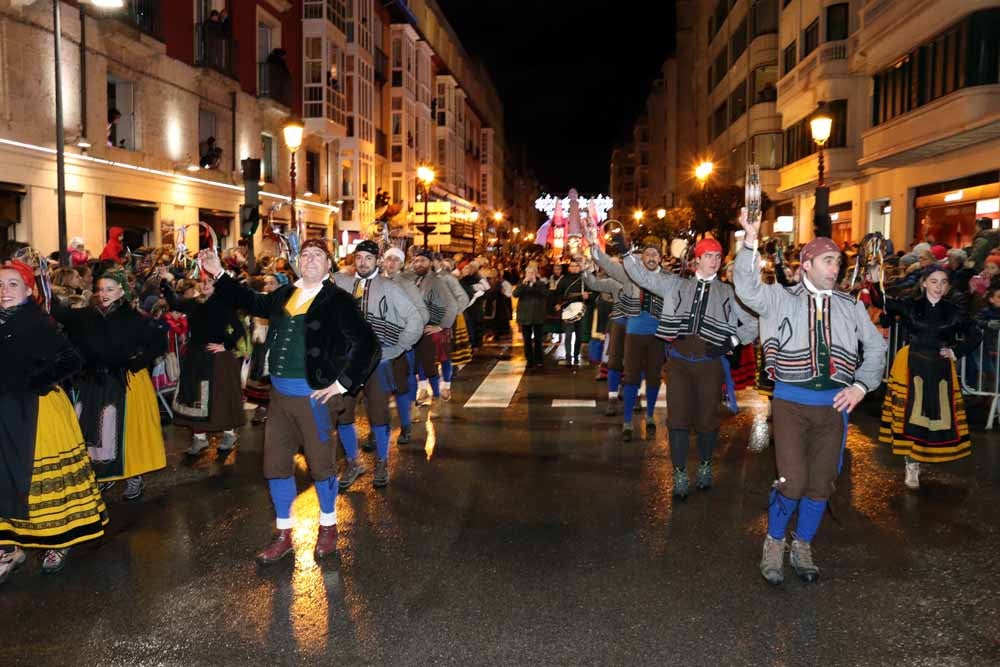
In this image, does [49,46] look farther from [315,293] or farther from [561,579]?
[561,579]

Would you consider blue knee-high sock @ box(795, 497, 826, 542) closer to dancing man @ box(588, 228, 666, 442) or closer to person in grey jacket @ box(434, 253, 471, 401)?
dancing man @ box(588, 228, 666, 442)

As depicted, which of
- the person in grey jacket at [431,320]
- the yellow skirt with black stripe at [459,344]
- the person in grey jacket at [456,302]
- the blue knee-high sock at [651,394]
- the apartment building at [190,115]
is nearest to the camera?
the blue knee-high sock at [651,394]

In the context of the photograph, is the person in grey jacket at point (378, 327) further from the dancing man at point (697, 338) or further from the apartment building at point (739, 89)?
the apartment building at point (739, 89)

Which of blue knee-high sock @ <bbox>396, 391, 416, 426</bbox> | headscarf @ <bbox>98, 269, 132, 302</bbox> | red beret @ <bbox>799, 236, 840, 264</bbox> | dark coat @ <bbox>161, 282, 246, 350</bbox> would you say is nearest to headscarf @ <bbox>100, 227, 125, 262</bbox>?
dark coat @ <bbox>161, 282, 246, 350</bbox>

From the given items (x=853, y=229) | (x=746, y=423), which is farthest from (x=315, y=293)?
(x=853, y=229)

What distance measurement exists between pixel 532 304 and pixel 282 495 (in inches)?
431

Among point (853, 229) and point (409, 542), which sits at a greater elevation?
point (853, 229)

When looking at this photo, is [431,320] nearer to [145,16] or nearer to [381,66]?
[145,16]

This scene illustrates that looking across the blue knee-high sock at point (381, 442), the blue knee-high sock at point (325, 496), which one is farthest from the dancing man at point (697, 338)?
the blue knee-high sock at point (325, 496)

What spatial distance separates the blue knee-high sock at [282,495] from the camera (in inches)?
224

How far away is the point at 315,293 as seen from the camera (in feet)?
18.7

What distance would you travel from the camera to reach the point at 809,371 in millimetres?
5199

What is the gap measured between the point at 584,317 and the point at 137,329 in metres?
11.1

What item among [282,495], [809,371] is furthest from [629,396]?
[282,495]
